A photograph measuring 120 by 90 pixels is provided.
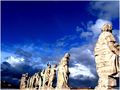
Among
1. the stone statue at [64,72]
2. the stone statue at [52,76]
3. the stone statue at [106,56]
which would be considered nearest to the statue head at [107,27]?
the stone statue at [106,56]

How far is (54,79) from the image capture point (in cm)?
2462

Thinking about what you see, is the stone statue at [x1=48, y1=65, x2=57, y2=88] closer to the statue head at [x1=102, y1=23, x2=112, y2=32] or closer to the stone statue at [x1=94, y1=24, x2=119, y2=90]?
the stone statue at [x1=94, y1=24, x2=119, y2=90]

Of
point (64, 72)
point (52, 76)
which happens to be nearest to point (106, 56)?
point (64, 72)

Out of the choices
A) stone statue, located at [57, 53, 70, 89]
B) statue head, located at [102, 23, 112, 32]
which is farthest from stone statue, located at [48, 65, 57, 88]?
statue head, located at [102, 23, 112, 32]

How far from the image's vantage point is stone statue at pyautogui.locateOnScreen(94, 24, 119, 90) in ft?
41.9

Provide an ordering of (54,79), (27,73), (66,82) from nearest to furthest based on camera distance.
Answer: (66,82) < (54,79) < (27,73)

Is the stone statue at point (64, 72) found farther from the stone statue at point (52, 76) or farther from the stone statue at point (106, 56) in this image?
the stone statue at point (106, 56)

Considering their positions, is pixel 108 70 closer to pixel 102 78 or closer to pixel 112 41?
pixel 102 78

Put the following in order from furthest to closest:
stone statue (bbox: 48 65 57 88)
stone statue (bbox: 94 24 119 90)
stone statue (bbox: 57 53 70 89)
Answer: stone statue (bbox: 48 65 57 88)
stone statue (bbox: 57 53 70 89)
stone statue (bbox: 94 24 119 90)

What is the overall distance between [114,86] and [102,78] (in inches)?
23.8

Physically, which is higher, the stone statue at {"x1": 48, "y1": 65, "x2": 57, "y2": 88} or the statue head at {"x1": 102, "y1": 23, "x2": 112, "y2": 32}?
the statue head at {"x1": 102, "y1": 23, "x2": 112, "y2": 32}

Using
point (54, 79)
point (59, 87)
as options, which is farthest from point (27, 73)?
point (59, 87)

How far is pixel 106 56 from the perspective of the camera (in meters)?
13.1

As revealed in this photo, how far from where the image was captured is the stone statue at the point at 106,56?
1277cm
